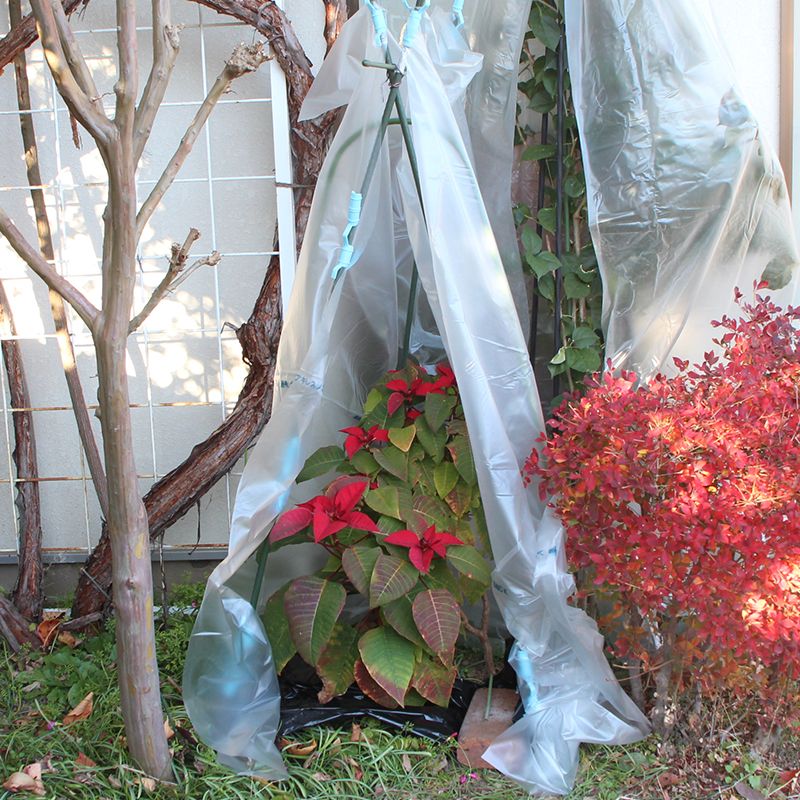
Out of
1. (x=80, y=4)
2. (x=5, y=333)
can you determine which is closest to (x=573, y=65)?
(x=80, y=4)

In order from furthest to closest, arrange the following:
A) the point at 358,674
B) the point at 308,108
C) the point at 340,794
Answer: the point at 308,108, the point at 358,674, the point at 340,794

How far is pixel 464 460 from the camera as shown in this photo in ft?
7.04

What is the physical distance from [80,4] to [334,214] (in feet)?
4.10

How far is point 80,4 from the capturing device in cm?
260

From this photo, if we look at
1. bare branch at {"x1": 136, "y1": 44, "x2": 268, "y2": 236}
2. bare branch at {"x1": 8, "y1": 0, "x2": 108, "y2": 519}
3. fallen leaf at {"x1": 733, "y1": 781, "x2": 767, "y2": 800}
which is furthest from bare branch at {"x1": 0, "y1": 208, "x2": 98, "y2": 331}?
fallen leaf at {"x1": 733, "y1": 781, "x2": 767, "y2": 800}

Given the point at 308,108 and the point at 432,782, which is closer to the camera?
the point at 432,782

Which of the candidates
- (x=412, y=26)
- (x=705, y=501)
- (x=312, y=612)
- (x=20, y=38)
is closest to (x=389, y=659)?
(x=312, y=612)

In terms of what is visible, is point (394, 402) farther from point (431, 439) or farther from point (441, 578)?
point (441, 578)

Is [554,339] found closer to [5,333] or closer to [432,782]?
[432,782]

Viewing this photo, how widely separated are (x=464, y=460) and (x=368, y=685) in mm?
617

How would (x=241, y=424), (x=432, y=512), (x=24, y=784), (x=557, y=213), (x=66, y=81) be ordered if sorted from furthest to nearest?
1. (x=241, y=424)
2. (x=557, y=213)
3. (x=432, y=512)
4. (x=24, y=784)
5. (x=66, y=81)

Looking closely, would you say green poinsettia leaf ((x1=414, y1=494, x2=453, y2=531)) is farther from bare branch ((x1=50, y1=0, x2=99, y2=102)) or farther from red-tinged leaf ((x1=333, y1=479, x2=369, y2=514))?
bare branch ((x1=50, y1=0, x2=99, y2=102))

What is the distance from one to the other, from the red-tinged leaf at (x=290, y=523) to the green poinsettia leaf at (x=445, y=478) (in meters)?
0.36

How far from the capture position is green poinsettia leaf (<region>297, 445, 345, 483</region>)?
7.16ft
